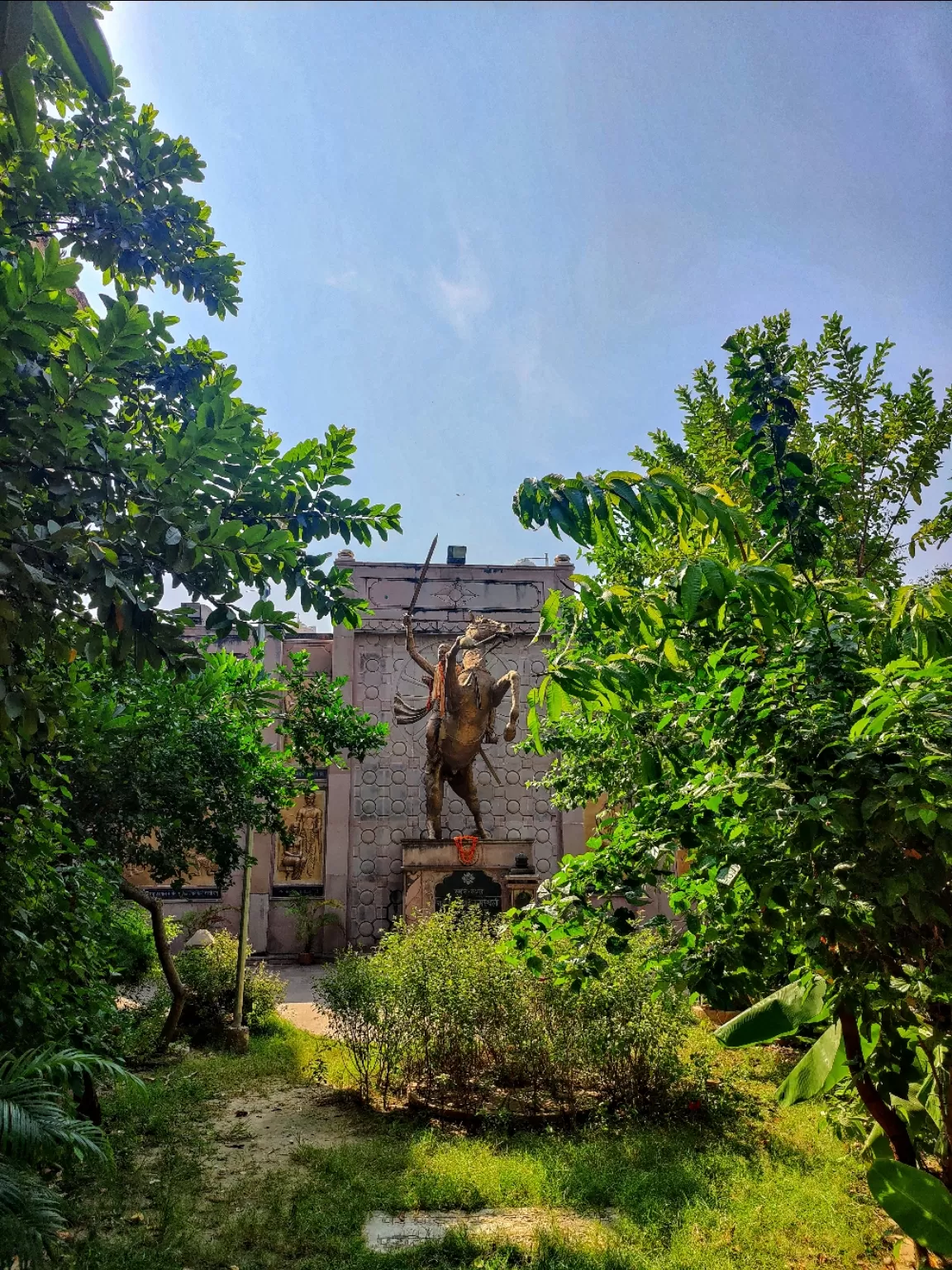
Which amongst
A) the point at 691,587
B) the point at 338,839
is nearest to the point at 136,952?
the point at 338,839

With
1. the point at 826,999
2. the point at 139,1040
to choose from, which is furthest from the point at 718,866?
the point at 139,1040

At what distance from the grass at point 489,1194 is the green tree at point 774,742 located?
168cm

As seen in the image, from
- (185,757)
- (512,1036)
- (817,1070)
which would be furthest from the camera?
(185,757)

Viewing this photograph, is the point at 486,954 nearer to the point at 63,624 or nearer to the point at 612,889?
the point at 612,889

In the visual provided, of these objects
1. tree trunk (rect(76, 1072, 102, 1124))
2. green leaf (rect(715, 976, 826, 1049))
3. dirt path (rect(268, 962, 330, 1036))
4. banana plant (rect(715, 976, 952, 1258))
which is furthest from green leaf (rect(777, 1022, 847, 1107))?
dirt path (rect(268, 962, 330, 1036))

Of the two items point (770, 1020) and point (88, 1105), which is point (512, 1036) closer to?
point (88, 1105)

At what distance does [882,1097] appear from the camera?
3248mm

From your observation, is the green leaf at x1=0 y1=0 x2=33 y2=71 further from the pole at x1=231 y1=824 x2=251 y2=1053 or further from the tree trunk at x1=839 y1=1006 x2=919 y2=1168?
the pole at x1=231 y1=824 x2=251 y2=1053

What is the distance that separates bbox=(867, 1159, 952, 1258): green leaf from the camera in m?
2.94

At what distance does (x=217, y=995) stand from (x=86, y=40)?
11.1m

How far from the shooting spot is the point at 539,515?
2633mm

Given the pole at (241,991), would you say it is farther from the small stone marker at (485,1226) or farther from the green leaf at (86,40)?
the green leaf at (86,40)

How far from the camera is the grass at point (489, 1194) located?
4371 mm

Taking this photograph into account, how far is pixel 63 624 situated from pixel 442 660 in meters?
12.0
